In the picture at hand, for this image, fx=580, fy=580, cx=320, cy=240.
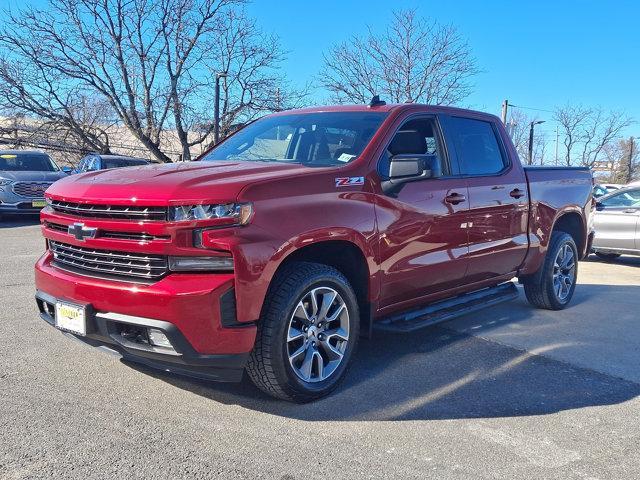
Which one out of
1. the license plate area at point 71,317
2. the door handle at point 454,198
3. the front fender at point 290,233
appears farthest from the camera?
the door handle at point 454,198

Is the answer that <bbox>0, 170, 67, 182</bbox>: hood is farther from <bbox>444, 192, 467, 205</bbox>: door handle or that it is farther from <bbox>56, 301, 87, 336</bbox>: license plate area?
<bbox>444, 192, 467, 205</bbox>: door handle

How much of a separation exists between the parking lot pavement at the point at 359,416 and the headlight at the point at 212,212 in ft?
3.86

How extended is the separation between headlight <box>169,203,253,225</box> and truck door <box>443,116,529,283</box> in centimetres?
235

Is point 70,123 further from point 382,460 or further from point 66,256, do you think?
point 382,460

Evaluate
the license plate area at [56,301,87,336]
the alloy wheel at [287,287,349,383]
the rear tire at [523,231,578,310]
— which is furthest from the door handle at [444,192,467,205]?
the license plate area at [56,301,87,336]

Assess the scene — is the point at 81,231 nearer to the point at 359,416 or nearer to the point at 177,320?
the point at 177,320

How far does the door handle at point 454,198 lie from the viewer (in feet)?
15.1

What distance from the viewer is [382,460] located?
2.97 metres

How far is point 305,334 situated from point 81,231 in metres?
1.49

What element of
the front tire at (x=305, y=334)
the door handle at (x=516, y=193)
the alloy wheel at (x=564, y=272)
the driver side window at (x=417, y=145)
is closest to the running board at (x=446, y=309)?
the front tire at (x=305, y=334)

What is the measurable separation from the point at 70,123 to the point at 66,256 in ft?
86.3

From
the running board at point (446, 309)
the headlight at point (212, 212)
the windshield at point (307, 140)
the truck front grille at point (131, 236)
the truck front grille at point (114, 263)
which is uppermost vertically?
the windshield at point (307, 140)

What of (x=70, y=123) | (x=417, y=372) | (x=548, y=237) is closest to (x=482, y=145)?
(x=548, y=237)

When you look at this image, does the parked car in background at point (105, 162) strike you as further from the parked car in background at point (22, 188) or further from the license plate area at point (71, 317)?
the license plate area at point (71, 317)
